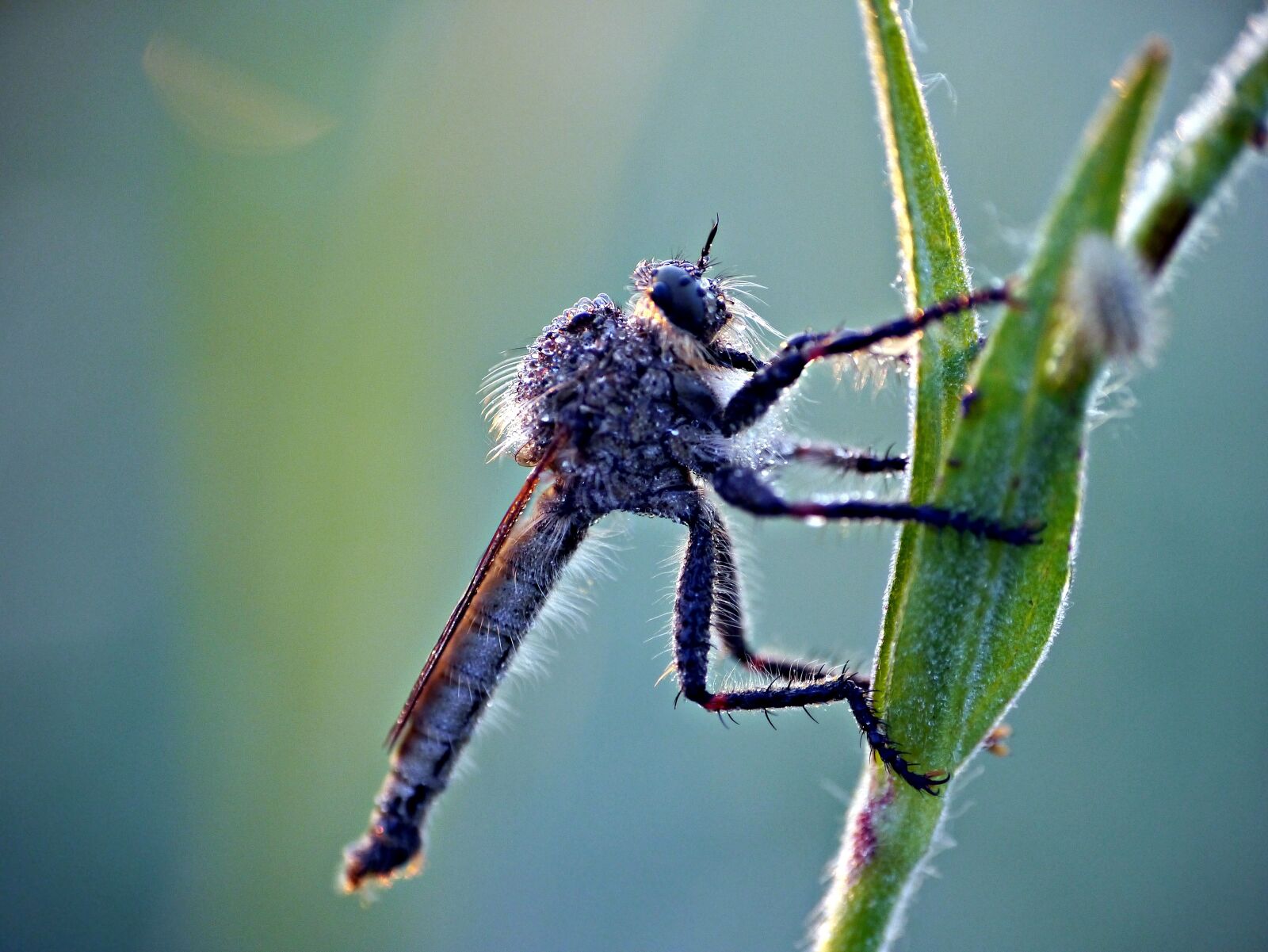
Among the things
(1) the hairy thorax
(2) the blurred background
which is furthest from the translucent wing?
(2) the blurred background

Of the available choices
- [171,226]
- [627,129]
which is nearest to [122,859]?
[171,226]

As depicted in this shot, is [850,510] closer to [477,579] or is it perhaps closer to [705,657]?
[705,657]

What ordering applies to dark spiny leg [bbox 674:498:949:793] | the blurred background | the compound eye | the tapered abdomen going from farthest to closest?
the blurred background, the tapered abdomen, the compound eye, dark spiny leg [bbox 674:498:949:793]

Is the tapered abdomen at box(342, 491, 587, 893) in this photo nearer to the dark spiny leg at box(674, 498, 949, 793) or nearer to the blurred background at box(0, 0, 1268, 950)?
the dark spiny leg at box(674, 498, 949, 793)

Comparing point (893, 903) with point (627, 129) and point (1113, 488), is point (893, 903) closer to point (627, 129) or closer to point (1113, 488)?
point (1113, 488)

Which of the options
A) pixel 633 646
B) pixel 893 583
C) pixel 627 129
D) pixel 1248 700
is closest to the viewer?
pixel 893 583

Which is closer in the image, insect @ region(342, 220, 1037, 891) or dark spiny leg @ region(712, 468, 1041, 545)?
dark spiny leg @ region(712, 468, 1041, 545)

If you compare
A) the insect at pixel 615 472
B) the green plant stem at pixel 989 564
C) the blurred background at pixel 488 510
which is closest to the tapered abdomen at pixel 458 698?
the insect at pixel 615 472

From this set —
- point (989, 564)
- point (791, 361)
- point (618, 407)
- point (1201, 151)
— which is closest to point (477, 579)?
point (618, 407)
